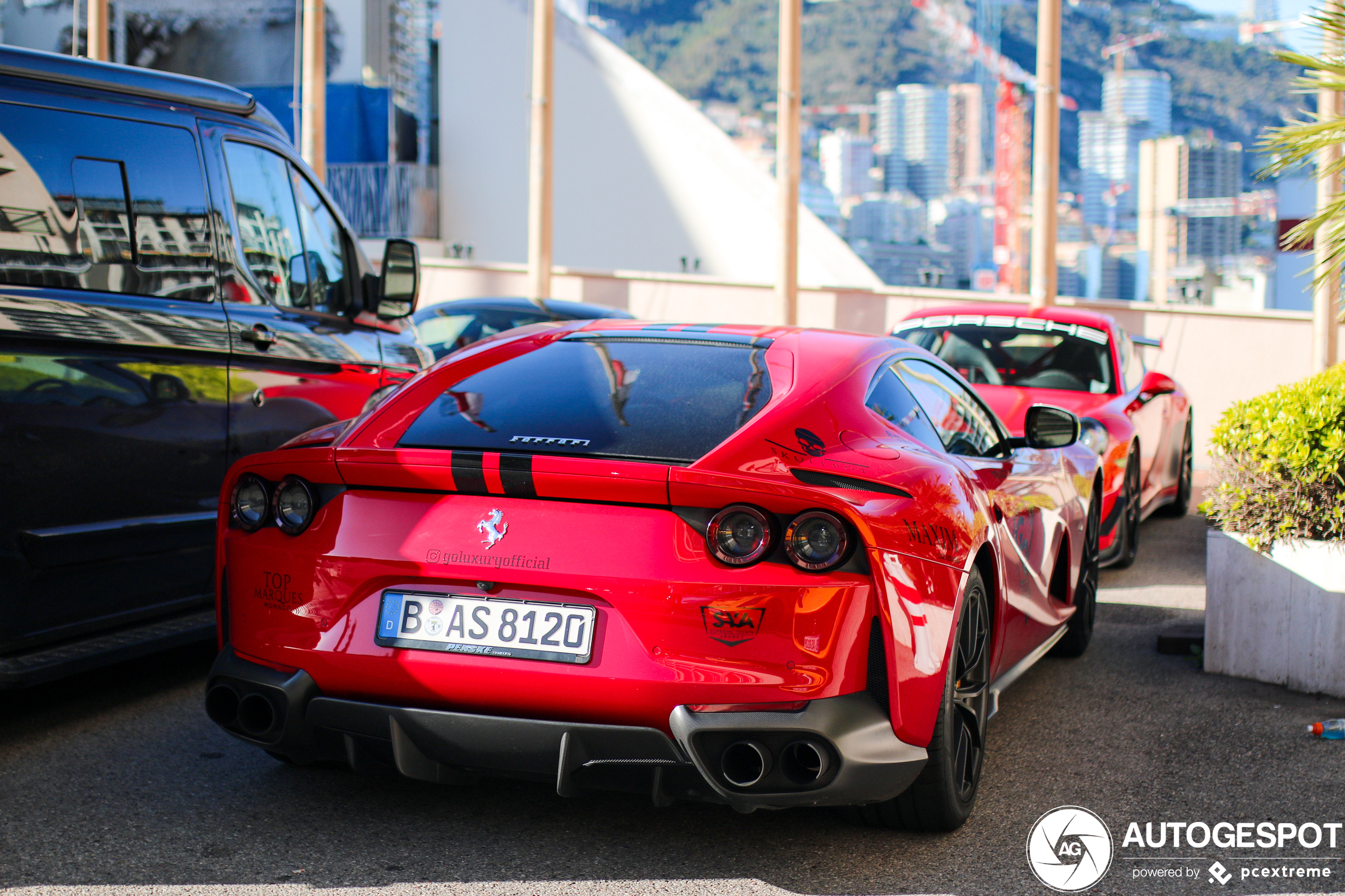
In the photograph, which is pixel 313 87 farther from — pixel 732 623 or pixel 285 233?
pixel 732 623

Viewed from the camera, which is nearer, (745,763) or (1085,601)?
(745,763)

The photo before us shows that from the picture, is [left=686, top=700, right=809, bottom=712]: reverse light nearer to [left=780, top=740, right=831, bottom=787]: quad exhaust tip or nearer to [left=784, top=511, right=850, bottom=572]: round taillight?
[left=780, top=740, right=831, bottom=787]: quad exhaust tip

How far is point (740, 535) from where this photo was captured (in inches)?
125

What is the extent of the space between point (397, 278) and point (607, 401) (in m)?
2.85

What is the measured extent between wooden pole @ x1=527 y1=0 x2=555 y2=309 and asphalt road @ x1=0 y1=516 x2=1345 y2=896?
18.3 m

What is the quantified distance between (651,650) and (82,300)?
8.18 ft

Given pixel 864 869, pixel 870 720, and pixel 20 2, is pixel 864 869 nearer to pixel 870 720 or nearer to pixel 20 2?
pixel 870 720

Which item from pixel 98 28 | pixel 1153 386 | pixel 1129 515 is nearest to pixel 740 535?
pixel 1129 515

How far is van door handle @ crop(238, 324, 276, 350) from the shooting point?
17.1 ft

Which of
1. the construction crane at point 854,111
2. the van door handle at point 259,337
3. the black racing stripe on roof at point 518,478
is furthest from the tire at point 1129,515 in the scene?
the construction crane at point 854,111

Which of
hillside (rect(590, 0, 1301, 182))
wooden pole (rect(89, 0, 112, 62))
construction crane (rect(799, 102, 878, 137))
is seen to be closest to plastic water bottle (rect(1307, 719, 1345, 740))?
wooden pole (rect(89, 0, 112, 62))

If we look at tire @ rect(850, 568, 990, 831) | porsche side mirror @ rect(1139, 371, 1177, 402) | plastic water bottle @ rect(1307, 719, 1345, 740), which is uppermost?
porsche side mirror @ rect(1139, 371, 1177, 402)

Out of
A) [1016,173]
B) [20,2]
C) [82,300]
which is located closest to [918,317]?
[82,300]

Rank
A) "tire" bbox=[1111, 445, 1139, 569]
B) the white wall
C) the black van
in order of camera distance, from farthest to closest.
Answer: the white wall, "tire" bbox=[1111, 445, 1139, 569], the black van
